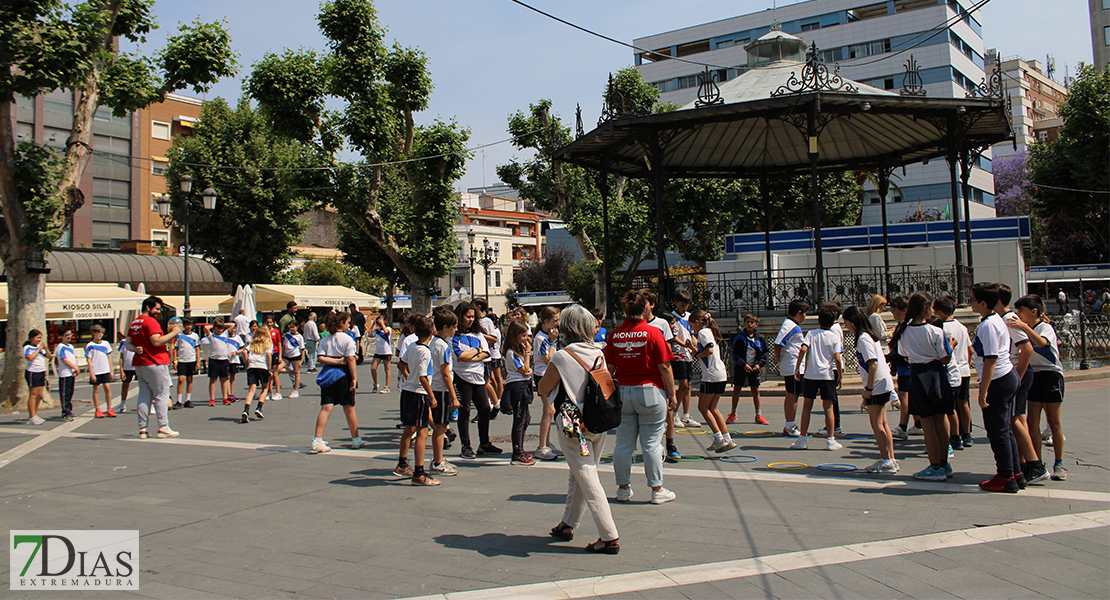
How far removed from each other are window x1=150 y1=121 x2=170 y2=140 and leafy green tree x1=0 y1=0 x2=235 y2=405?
116 ft

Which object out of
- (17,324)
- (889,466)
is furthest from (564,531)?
(17,324)

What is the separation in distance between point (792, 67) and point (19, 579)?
17136 millimetres

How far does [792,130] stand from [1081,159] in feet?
62.0

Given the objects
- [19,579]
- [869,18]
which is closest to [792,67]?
[19,579]

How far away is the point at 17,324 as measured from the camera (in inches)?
521

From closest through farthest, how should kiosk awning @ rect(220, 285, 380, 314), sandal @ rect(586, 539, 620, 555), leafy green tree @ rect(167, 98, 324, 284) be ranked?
sandal @ rect(586, 539, 620, 555) < kiosk awning @ rect(220, 285, 380, 314) < leafy green tree @ rect(167, 98, 324, 284)

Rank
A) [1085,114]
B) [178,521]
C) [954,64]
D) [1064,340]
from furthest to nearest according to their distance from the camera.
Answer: [954,64]
[1085,114]
[1064,340]
[178,521]

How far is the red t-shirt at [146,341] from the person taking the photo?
31.4 feet

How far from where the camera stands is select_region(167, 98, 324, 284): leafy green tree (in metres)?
30.7

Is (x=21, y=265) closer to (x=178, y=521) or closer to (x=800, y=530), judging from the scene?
(x=178, y=521)

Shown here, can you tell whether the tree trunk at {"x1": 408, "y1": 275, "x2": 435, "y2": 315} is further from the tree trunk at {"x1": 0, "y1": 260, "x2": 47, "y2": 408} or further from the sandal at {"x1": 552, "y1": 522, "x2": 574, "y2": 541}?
the sandal at {"x1": 552, "y1": 522, "x2": 574, "y2": 541}

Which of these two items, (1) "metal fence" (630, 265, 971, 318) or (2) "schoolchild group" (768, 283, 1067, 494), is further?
(1) "metal fence" (630, 265, 971, 318)

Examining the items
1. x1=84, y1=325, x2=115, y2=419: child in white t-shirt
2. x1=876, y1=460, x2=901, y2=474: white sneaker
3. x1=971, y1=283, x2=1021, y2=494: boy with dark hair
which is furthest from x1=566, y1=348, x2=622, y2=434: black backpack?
x1=84, y1=325, x2=115, y2=419: child in white t-shirt

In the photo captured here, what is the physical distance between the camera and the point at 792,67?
17.1m
